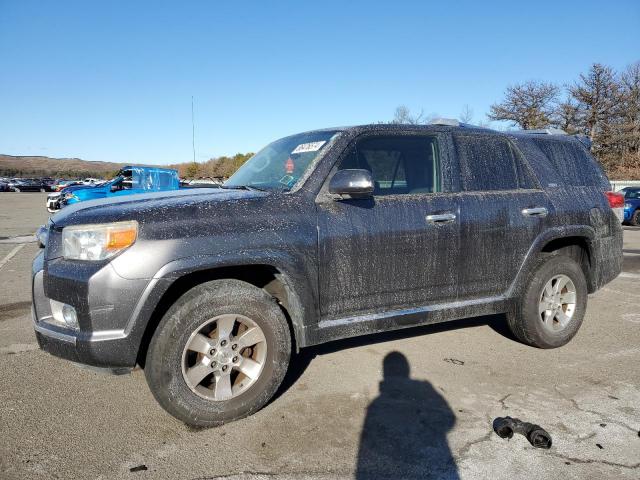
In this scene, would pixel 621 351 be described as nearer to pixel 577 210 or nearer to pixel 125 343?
pixel 577 210

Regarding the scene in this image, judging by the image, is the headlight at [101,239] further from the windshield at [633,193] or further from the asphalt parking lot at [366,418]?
the windshield at [633,193]

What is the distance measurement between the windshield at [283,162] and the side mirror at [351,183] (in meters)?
0.33

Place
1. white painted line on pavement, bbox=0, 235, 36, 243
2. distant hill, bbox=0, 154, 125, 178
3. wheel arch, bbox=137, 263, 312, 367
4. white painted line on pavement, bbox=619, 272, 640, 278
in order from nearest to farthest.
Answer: wheel arch, bbox=137, 263, 312, 367 < white painted line on pavement, bbox=619, 272, 640, 278 < white painted line on pavement, bbox=0, 235, 36, 243 < distant hill, bbox=0, 154, 125, 178

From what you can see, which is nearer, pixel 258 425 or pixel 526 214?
pixel 258 425

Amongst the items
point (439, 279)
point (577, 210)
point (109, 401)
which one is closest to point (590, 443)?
point (439, 279)

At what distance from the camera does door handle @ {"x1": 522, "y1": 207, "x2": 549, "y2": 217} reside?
3906mm

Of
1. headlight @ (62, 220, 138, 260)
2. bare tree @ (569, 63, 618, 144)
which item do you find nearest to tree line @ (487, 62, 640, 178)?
bare tree @ (569, 63, 618, 144)

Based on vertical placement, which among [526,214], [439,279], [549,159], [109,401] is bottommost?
[109,401]

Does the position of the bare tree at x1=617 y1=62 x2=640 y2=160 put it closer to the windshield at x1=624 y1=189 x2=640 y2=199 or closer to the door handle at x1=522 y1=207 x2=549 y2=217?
the windshield at x1=624 y1=189 x2=640 y2=199

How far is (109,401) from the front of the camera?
3.20 meters

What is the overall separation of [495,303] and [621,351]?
1.36 meters

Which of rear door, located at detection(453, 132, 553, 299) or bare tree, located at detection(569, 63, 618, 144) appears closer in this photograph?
rear door, located at detection(453, 132, 553, 299)

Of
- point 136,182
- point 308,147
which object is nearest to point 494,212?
point 308,147

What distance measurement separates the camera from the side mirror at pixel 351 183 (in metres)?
3.04
